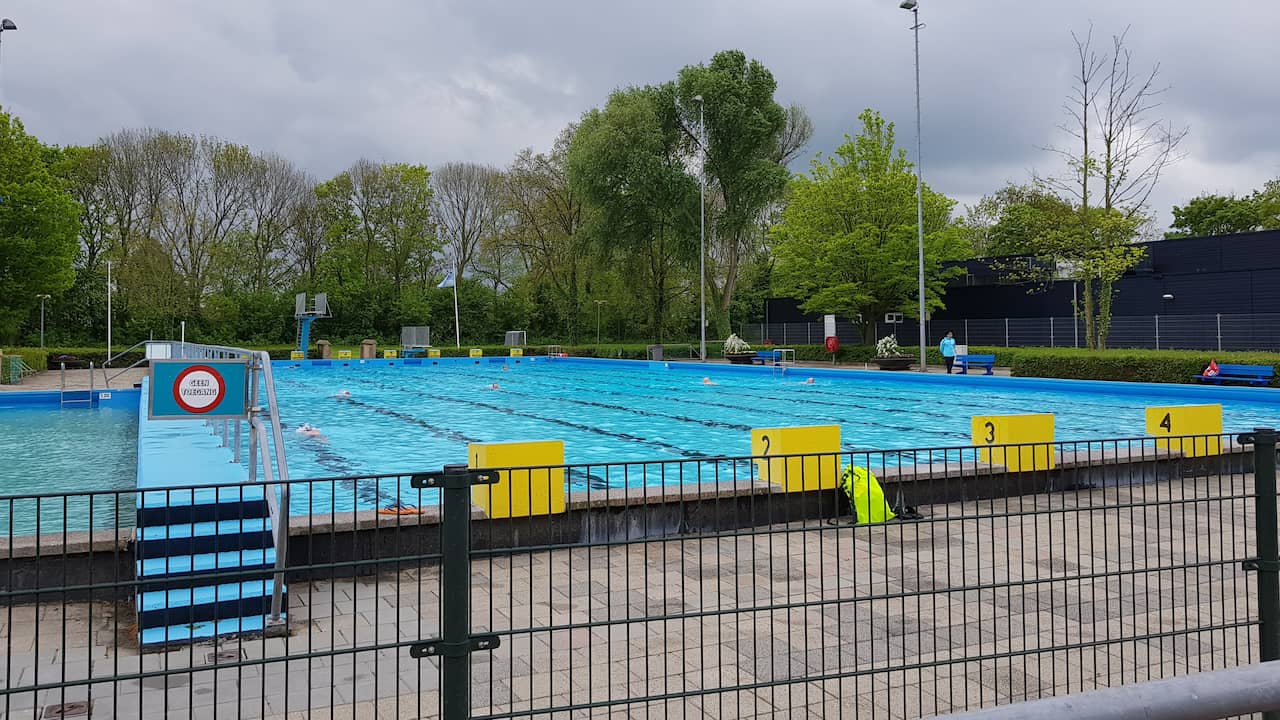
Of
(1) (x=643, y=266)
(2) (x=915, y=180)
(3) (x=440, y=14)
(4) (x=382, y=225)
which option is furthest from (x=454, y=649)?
(4) (x=382, y=225)

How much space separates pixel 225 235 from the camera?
47875mm

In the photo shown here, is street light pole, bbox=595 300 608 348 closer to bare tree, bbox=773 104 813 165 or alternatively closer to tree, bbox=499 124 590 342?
tree, bbox=499 124 590 342

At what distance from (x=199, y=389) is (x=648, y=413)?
13007mm

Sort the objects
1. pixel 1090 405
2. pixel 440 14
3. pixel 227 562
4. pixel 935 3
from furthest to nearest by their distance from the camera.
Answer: pixel 935 3
pixel 440 14
pixel 1090 405
pixel 227 562

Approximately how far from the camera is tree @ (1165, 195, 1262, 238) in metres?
56.7

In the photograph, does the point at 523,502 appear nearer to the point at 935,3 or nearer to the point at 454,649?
the point at 454,649

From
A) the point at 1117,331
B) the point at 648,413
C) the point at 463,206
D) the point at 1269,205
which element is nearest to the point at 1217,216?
the point at 1269,205

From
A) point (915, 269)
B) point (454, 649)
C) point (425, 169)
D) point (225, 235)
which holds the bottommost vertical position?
point (454, 649)

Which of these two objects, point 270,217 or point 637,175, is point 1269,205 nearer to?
point 637,175

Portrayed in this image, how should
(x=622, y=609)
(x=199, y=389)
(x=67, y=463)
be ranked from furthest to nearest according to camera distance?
(x=67, y=463), (x=199, y=389), (x=622, y=609)

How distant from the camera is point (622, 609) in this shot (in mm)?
5344

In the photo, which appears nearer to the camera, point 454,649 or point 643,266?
point 454,649

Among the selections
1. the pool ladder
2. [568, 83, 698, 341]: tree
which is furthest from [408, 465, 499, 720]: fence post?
[568, 83, 698, 341]: tree

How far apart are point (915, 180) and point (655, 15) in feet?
52.1
